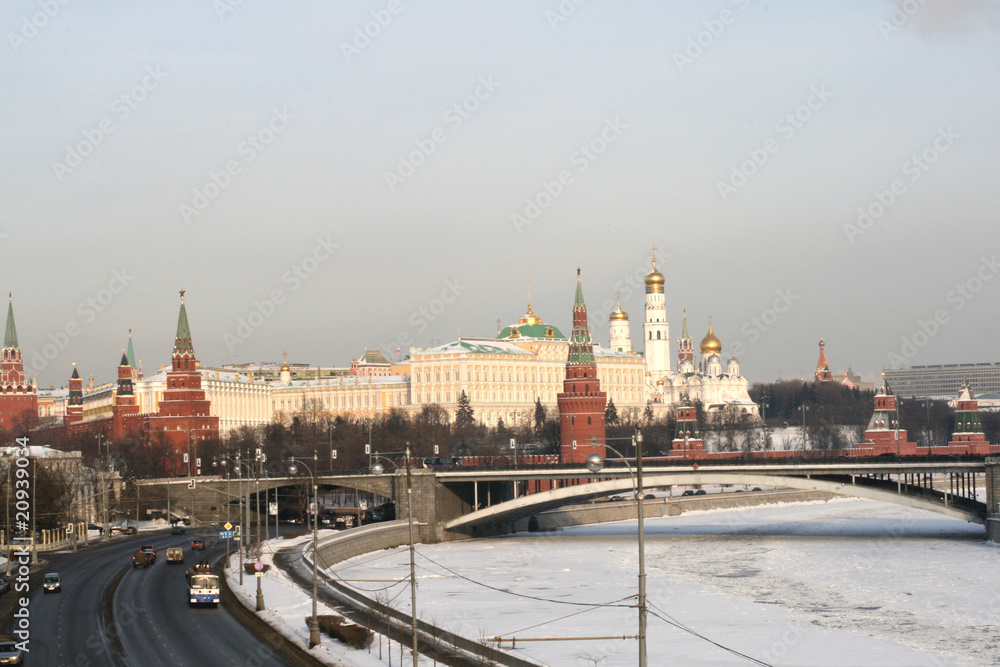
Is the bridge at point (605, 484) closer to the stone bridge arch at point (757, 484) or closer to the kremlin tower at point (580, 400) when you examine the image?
the stone bridge arch at point (757, 484)

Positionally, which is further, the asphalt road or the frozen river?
the frozen river

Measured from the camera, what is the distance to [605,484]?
3457 inches

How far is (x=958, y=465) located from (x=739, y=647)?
1607 inches

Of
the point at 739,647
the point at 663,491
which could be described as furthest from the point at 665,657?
the point at 663,491

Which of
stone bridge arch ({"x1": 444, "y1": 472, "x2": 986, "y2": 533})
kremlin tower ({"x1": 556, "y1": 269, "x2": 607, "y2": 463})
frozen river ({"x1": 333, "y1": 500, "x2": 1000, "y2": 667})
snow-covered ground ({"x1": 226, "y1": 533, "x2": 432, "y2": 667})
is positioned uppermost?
kremlin tower ({"x1": 556, "y1": 269, "x2": 607, "y2": 463})

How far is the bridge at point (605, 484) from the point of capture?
83.6m

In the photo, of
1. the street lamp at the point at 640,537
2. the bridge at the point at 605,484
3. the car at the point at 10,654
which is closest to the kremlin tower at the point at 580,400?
the bridge at the point at 605,484

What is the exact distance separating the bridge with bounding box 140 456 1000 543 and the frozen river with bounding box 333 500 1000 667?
2.27 m

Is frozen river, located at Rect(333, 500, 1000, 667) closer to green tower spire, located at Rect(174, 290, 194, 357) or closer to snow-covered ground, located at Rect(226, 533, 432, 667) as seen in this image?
snow-covered ground, located at Rect(226, 533, 432, 667)

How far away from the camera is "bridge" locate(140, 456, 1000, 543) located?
83625 mm

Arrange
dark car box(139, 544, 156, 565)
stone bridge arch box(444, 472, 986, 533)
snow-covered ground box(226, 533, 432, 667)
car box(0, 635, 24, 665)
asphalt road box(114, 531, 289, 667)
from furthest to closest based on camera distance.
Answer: stone bridge arch box(444, 472, 986, 533)
dark car box(139, 544, 156, 565)
snow-covered ground box(226, 533, 432, 667)
asphalt road box(114, 531, 289, 667)
car box(0, 635, 24, 665)

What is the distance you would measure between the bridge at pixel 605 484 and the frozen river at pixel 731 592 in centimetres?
227

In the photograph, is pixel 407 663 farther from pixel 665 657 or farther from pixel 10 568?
pixel 10 568

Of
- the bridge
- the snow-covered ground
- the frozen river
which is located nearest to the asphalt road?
the snow-covered ground
